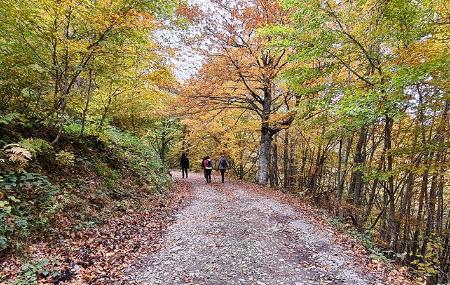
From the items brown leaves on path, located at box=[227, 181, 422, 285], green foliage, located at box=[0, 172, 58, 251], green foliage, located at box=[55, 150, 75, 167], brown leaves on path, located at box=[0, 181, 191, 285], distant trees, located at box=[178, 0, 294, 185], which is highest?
distant trees, located at box=[178, 0, 294, 185]

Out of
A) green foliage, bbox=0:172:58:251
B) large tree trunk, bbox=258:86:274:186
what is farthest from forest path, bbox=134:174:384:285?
large tree trunk, bbox=258:86:274:186

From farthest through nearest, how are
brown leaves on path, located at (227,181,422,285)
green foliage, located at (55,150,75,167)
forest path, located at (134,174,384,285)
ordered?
green foliage, located at (55,150,75,167), brown leaves on path, located at (227,181,422,285), forest path, located at (134,174,384,285)

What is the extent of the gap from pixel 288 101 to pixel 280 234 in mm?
12164

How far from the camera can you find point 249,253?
6883 mm

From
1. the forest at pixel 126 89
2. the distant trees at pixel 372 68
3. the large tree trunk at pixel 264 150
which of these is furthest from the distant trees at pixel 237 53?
the forest at pixel 126 89

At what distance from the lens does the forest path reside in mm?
5766

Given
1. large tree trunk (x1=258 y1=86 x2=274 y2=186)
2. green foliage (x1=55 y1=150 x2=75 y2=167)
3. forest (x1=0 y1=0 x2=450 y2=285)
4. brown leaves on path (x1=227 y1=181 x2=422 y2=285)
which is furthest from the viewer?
large tree trunk (x1=258 y1=86 x2=274 y2=186)

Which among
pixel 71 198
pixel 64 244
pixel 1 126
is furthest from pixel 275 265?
pixel 1 126

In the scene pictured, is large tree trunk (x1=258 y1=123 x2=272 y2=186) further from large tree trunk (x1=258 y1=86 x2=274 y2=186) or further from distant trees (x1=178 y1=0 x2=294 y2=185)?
distant trees (x1=178 y1=0 x2=294 y2=185)

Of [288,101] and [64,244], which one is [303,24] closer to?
[64,244]

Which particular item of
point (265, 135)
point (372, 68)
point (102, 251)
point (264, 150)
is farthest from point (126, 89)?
point (264, 150)

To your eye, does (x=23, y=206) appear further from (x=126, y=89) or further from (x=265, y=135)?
(x=265, y=135)

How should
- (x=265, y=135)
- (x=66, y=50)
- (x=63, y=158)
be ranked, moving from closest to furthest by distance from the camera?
1. (x=66, y=50)
2. (x=63, y=158)
3. (x=265, y=135)

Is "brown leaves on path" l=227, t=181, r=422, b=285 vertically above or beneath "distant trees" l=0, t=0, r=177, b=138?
beneath
